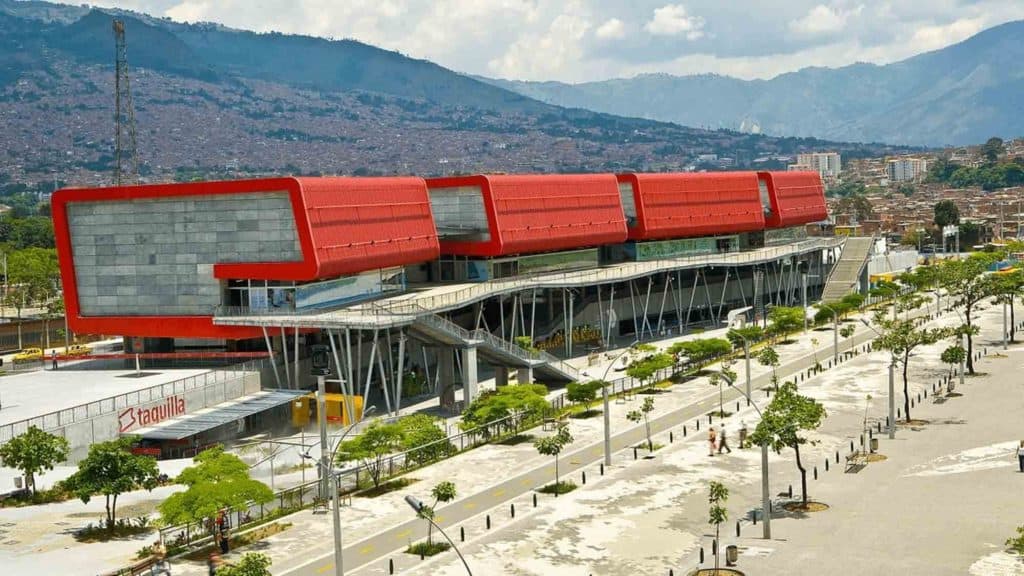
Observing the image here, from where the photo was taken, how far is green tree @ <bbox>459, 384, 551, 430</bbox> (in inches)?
2913

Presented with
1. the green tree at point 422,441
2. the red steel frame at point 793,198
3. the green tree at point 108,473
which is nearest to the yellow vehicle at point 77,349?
the green tree at point 422,441

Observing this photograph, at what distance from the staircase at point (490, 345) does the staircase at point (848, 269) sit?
66.9 metres

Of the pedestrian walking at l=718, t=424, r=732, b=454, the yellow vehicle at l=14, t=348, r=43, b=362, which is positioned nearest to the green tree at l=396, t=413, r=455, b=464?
the pedestrian walking at l=718, t=424, r=732, b=454

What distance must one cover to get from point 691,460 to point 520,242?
4511 centimetres

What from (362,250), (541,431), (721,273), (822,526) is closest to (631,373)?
(541,431)

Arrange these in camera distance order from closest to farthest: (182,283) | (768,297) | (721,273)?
(182,283) → (721,273) → (768,297)

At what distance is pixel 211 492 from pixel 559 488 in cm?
1867

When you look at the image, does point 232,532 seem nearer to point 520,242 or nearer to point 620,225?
point 520,242

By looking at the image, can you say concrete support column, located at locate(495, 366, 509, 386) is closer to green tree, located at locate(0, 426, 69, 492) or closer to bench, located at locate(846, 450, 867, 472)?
bench, located at locate(846, 450, 867, 472)

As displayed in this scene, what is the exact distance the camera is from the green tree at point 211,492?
47.8m

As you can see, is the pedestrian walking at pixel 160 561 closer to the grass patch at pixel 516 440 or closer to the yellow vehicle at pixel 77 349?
the grass patch at pixel 516 440

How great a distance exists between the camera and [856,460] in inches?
2574

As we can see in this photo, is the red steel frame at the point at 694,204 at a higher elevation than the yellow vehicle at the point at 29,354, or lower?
higher

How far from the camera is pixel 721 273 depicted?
141875 millimetres
